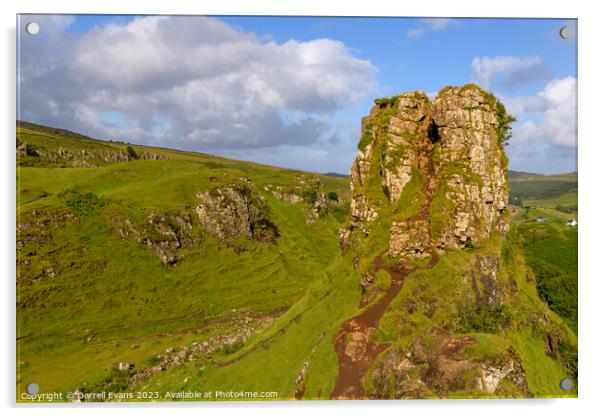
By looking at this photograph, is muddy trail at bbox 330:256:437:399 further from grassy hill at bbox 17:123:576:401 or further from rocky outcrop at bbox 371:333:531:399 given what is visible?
rocky outcrop at bbox 371:333:531:399

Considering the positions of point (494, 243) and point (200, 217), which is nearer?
point (494, 243)

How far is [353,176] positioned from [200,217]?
19.9 m

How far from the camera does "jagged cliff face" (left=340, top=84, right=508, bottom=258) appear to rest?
51.9 feet

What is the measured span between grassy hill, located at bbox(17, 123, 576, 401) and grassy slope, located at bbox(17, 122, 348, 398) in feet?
0.32

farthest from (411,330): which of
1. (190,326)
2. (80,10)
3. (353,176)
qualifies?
(190,326)

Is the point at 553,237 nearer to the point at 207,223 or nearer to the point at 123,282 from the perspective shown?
the point at 207,223

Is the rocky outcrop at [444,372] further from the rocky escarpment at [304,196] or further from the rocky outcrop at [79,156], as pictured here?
the rocky outcrop at [79,156]

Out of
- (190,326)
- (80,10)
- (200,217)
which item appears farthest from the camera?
(200,217)

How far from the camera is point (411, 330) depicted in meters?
14.1

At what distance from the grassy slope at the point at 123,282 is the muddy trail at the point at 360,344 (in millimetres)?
9659

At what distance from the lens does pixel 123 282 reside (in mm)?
26594

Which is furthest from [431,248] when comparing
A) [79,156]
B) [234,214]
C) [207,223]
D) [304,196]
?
[79,156]

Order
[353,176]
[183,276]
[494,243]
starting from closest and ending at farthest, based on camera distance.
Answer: [494,243] < [353,176] < [183,276]

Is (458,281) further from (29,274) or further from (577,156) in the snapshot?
(29,274)
